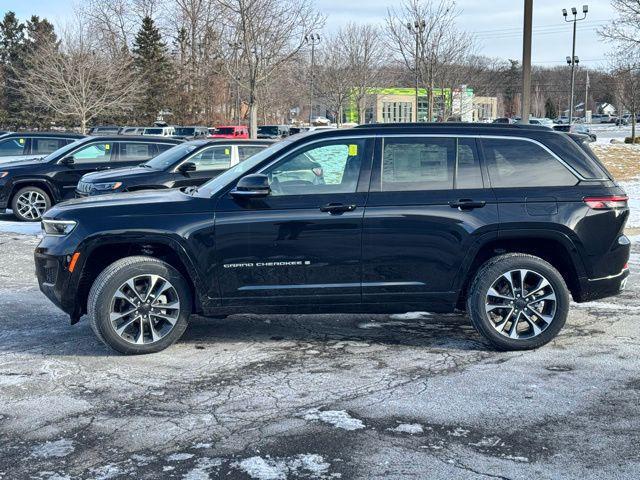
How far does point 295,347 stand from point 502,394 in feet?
6.06

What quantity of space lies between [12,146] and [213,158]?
6896 mm

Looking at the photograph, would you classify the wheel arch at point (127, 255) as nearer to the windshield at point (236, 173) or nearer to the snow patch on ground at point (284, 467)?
the windshield at point (236, 173)

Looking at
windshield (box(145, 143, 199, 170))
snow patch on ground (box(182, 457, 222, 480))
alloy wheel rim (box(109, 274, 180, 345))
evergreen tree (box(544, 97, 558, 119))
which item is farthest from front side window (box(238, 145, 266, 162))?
evergreen tree (box(544, 97, 558, 119))

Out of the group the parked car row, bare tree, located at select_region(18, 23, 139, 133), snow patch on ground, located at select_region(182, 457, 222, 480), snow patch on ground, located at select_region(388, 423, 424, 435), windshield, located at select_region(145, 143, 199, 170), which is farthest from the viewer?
bare tree, located at select_region(18, 23, 139, 133)

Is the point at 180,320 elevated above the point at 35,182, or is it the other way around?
the point at 35,182

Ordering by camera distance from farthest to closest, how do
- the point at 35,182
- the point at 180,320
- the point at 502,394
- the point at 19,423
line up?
the point at 35,182 → the point at 180,320 → the point at 502,394 → the point at 19,423

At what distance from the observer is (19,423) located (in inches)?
182

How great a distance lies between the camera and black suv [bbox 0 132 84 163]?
17172mm

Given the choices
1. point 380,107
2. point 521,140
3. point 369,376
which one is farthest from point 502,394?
point 380,107

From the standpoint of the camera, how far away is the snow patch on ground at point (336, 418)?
4543mm

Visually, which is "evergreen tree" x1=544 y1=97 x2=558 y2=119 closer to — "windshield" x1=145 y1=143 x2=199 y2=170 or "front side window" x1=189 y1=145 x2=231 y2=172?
"front side window" x1=189 y1=145 x2=231 y2=172

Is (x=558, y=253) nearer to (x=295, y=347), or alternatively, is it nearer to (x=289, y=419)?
(x=295, y=347)

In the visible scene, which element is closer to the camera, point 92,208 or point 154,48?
point 92,208

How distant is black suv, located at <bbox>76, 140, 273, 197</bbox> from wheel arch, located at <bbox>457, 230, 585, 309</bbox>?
6912 mm
